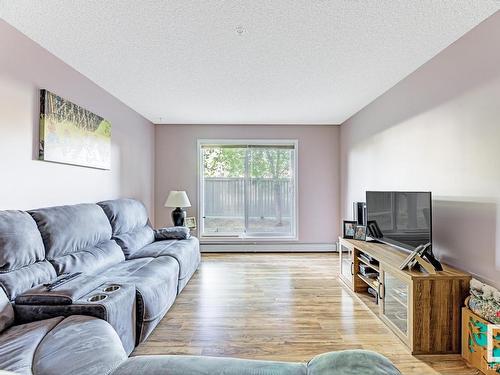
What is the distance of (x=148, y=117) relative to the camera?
5.08 meters

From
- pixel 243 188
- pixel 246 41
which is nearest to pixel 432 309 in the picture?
pixel 246 41

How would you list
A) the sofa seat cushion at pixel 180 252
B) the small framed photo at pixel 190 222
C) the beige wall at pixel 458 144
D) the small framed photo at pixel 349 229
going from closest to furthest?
the beige wall at pixel 458 144 → the sofa seat cushion at pixel 180 252 → the small framed photo at pixel 349 229 → the small framed photo at pixel 190 222

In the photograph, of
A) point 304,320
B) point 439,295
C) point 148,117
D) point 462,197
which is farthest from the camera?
point 148,117

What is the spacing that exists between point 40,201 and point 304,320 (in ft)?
8.63

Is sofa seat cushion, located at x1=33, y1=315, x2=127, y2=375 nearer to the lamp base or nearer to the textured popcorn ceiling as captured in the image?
the textured popcorn ceiling

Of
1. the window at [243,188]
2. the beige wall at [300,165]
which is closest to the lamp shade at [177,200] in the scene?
the beige wall at [300,165]

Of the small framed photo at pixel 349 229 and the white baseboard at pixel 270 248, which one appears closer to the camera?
the small framed photo at pixel 349 229

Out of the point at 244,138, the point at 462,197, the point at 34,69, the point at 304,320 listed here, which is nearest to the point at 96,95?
the point at 34,69

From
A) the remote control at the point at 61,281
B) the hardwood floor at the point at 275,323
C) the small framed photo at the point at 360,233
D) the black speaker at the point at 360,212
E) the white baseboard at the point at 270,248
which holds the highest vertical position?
the black speaker at the point at 360,212

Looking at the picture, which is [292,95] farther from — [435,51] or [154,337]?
[154,337]

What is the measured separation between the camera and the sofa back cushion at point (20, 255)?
1.88 metres

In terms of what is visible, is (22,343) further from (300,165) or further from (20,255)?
(300,165)

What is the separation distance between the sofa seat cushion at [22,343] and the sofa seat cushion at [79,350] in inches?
1.3

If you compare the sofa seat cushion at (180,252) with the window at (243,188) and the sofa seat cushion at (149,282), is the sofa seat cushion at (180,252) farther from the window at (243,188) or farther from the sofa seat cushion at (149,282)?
the window at (243,188)
